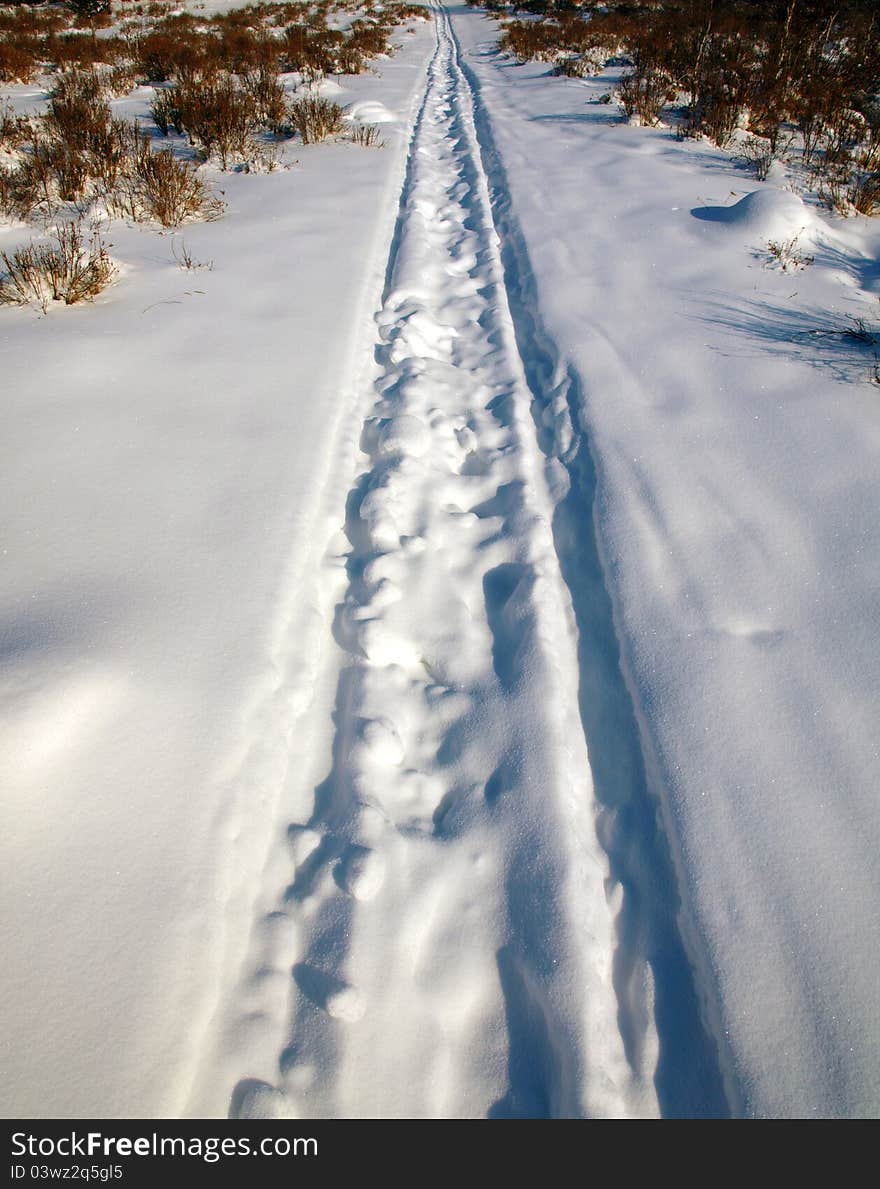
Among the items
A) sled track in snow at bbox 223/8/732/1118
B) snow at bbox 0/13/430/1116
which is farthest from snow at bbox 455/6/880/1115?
snow at bbox 0/13/430/1116

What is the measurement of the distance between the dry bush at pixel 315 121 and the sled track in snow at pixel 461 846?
540cm

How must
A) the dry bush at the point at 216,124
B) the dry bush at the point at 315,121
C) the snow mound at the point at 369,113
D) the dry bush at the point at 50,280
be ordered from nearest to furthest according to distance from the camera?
the dry bush at the point at 50,280
the dry bush at the point at 216,124
the dry bush at the point at 315,121
the snow mound at the point at 369,113

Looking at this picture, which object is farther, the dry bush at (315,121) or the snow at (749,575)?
the dry bush at (315,121)

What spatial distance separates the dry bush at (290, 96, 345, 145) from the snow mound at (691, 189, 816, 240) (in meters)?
4.37

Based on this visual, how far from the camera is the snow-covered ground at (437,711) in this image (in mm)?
1075

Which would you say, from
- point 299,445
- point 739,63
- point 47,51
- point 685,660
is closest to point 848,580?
point 685,660

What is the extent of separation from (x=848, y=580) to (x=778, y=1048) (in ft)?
4.24

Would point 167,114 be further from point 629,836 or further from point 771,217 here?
point 629,836

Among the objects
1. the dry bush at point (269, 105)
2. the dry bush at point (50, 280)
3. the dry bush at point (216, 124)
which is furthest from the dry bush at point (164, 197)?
the dry bush at point (269, 105)

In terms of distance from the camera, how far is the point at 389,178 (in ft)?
16.2

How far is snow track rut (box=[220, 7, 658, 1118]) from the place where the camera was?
1.07 metres

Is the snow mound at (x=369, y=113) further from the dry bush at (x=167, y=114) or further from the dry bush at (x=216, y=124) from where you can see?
the dry bush at (x=167, y=114)

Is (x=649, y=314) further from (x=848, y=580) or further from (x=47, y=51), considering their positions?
(x=47, y=51)

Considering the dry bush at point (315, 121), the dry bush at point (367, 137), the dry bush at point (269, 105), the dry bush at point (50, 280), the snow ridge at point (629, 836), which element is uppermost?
the dry bush at point (269, 105)
